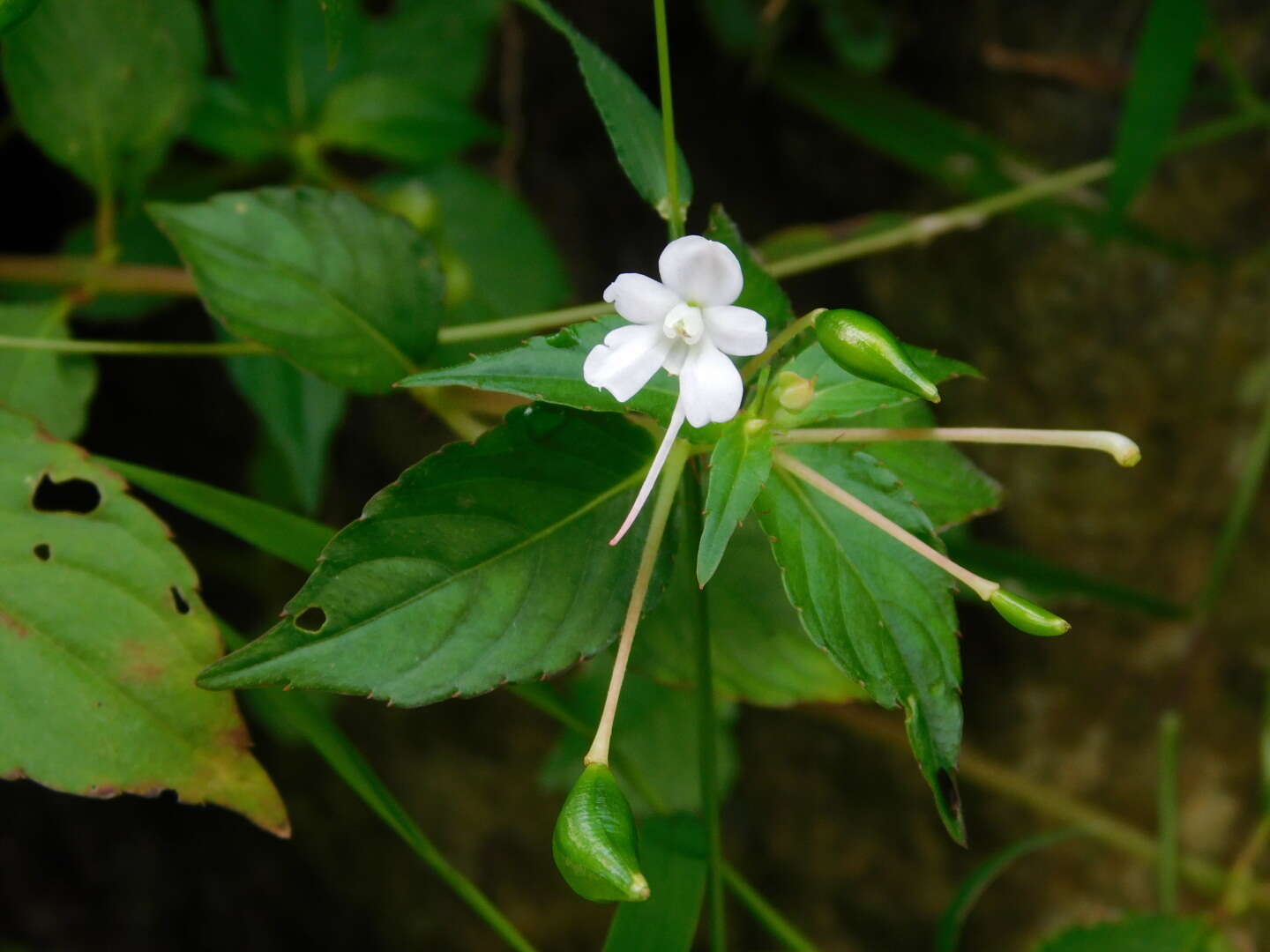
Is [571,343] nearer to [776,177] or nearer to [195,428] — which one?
[776,177]

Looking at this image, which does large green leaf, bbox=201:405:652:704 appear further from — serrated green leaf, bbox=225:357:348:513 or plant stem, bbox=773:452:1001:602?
serrated green leaf, bbox=225:357:348:513

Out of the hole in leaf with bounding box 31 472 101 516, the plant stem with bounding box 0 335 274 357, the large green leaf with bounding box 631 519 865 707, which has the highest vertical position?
the plant stem with bounding box 0 335 274 357

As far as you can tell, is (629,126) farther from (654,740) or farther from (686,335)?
(654,740)

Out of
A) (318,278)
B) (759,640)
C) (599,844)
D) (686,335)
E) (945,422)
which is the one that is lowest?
(945,422)

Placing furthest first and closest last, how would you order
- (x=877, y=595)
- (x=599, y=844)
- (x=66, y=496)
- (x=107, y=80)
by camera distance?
1. (x=66, y=496)
2. (x=107, y=80)
3. (x=877, y=595)
4. (x=599, y=844)

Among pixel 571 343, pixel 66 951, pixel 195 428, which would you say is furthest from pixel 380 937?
pixel 571 343

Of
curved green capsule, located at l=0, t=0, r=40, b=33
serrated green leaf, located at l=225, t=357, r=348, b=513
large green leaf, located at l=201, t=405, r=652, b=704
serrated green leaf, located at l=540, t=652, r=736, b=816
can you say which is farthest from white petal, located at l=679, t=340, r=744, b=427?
serrated green leaf, located at l=540, t=652, r=736, b=816

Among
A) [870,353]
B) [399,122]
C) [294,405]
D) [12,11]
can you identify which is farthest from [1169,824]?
[12,11]
